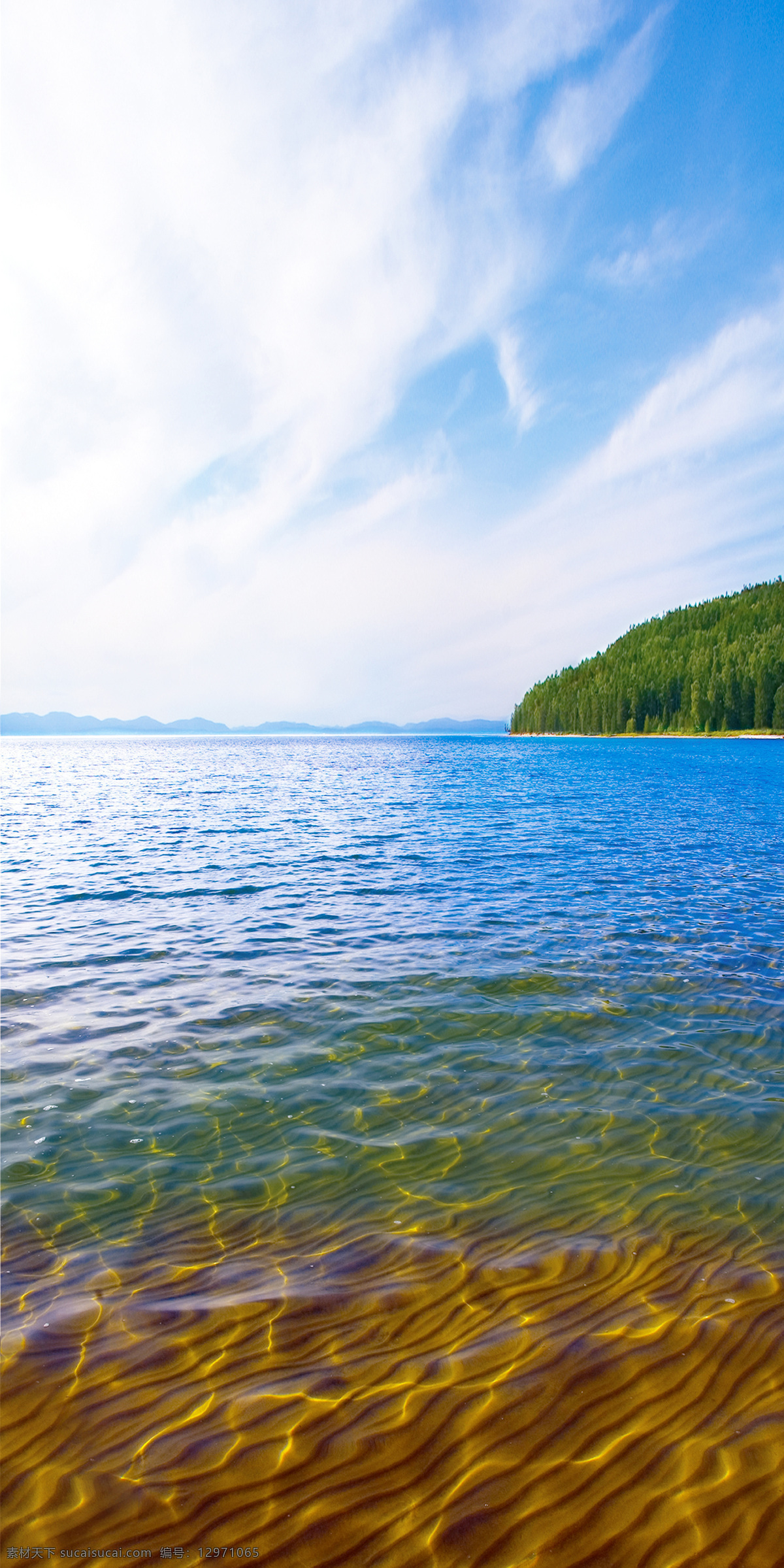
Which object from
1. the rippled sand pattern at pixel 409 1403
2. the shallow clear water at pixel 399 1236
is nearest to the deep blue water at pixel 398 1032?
the shallow clear water at pixel 399 1236

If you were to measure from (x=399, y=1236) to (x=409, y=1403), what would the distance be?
82.7 inches

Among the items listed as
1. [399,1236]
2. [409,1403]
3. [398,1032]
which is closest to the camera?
→ [409,1403]

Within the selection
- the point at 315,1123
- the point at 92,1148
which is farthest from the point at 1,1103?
the point at 315,1123

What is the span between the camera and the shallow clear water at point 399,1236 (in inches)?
181

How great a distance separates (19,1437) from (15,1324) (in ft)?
4.13

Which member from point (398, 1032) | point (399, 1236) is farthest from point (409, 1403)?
point (398, 1032)

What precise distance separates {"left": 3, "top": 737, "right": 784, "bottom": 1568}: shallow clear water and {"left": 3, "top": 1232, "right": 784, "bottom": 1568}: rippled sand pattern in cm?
2

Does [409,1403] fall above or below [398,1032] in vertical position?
above

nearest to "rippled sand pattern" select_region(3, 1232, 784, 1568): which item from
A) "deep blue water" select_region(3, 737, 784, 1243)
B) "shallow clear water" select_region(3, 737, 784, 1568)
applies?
"shallow clear water" select_region(3, 737, 784, 1568)

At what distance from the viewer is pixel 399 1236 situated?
7.34 meters

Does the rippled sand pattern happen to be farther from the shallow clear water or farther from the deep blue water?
the deep blue water

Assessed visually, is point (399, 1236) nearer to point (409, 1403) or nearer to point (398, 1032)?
point (409, 1403)

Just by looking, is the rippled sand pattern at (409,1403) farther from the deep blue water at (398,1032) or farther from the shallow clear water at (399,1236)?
the deep blue water at (398,1032)

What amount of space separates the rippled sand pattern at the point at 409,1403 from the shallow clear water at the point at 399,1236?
24 mm
